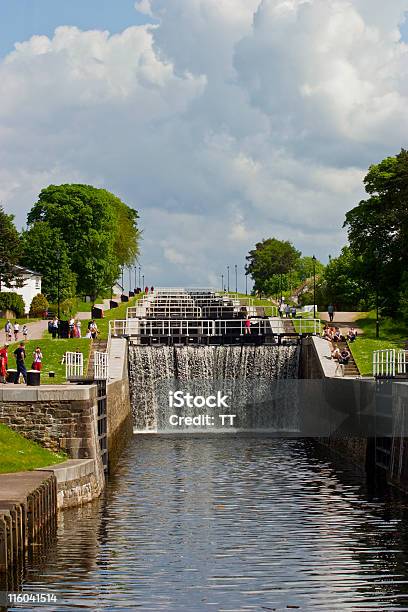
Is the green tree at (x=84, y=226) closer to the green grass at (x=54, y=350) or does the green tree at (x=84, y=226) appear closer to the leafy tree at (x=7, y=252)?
the leafy tree at (x=7, y=252)

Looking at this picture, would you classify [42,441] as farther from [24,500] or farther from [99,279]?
[99,279]

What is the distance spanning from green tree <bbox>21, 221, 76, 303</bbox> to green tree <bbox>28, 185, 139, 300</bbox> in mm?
1379

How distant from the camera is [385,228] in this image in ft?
283

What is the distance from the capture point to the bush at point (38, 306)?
107125mm

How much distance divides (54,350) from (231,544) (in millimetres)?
41028

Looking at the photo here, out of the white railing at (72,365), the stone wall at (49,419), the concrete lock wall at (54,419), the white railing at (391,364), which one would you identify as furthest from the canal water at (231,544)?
the white railing at (72,365)

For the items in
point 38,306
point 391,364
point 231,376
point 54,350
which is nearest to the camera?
point 391,364

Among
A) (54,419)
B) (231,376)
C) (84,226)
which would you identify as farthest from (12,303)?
(54,419)

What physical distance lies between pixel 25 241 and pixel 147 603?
104 meters

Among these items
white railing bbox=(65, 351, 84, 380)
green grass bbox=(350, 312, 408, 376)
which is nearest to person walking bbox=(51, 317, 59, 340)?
white railing bbox=(65, 351, 84, 380)

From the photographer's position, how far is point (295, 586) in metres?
23.9

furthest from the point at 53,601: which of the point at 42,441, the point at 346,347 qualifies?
the point at 346,347

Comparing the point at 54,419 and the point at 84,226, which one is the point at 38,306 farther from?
the point at 54,419

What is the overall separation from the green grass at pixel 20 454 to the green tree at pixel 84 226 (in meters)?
88.9
